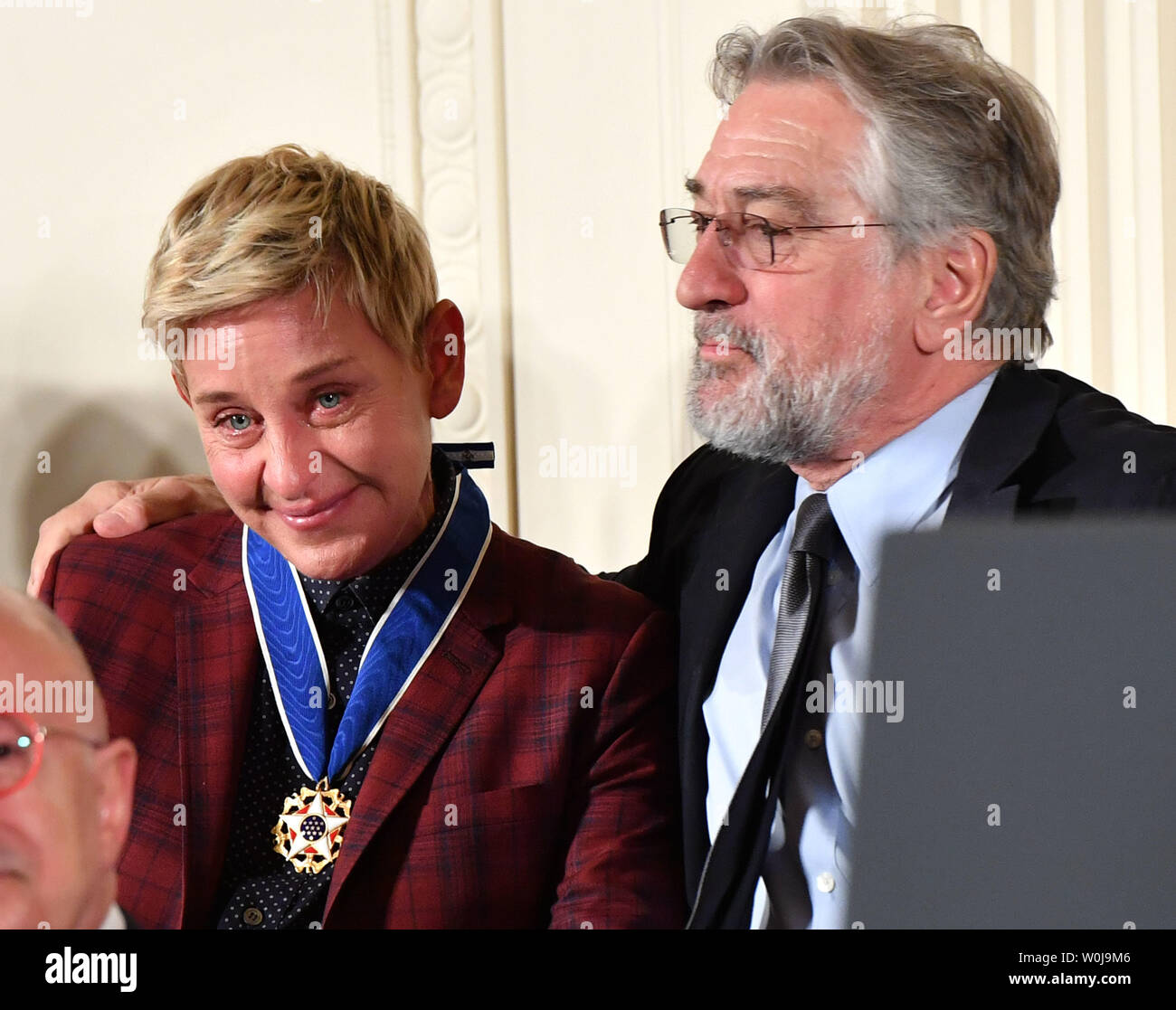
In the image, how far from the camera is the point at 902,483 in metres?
1.87

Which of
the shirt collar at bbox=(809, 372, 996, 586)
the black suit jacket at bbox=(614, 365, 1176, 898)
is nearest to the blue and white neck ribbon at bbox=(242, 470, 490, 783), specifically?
the black suit jacket at bbox=(614, 365, 1176, 898)

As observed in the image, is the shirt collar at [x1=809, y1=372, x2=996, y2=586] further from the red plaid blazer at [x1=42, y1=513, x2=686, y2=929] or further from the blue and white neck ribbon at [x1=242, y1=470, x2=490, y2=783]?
the blue and white neck ribbon at [x1=242, y1=470, x2=490, y2=783]

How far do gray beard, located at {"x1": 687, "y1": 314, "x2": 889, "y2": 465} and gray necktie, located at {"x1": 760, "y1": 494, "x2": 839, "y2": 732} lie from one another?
93mm

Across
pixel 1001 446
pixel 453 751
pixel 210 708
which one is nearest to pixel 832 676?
pixel 1001 446

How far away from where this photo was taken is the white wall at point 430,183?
2.38 metres

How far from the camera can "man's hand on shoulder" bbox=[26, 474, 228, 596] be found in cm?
192

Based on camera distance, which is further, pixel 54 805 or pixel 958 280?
Answer: pixel 958 280

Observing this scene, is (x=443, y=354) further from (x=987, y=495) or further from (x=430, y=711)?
(x=987, y=495)

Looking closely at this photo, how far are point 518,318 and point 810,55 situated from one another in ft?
2.34

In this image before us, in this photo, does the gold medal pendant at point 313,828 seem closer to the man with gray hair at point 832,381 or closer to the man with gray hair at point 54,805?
the man with gray hair at point 54,805

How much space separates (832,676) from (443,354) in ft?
2.13

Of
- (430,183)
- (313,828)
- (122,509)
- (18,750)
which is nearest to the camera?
(18,750)

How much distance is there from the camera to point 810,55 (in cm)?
194

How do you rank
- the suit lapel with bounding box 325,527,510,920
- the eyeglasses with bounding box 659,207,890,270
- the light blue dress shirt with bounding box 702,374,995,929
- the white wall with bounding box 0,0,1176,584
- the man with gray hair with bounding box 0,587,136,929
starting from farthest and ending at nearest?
the white wall with bounding box 0,0,1176,584, the eyeglasses with bounding box 659,207,890,270, the light blue dress shirt with bounding box 702,374,995,929, the suit lapel with bounding box 325,527,510,920, the man with gray hair with bounding box 0,587,136,929
